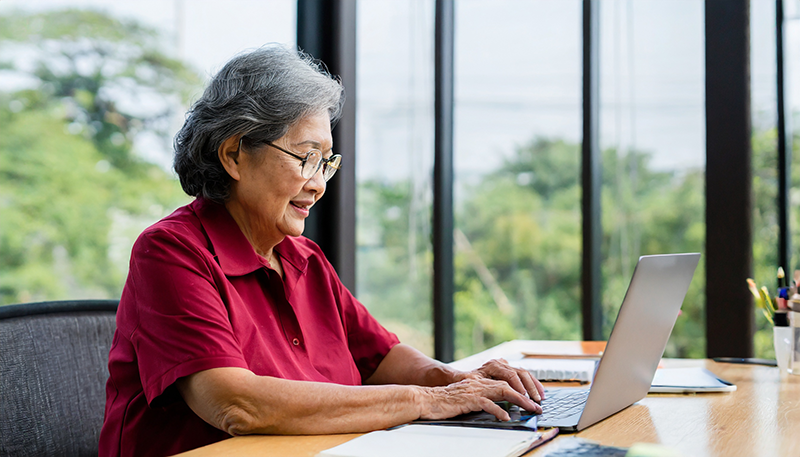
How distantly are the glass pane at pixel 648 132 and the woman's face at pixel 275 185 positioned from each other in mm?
1607

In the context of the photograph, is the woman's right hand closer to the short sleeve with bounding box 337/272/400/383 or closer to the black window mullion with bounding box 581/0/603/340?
the short sleeve with bounding box 337/272/400/383

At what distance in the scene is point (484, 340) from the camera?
2900mm

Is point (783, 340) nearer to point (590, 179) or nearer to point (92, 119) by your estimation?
point (590, 179)

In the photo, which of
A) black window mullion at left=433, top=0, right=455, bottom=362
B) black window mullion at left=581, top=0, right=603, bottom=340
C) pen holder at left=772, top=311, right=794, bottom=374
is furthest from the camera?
black window mullion at left=433, top=0, right=455, bottom=362

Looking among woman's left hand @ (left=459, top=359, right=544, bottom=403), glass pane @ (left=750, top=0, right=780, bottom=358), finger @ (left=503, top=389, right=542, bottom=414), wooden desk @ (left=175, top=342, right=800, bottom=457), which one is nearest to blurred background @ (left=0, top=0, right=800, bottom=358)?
glass pane @ (left=750, top=0, right=780, bottom=358)

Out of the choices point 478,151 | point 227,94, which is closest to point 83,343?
point 227,94

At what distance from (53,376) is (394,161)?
195cm

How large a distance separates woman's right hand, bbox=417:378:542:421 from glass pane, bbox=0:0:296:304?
2196 mm

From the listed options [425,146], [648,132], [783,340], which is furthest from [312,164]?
[648,132]

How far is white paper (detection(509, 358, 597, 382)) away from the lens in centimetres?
140

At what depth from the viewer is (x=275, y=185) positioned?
1.32 metres

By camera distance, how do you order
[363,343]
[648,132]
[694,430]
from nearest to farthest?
[694,430]
[363,343]
[648,132]

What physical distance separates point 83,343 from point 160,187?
2.16 metres

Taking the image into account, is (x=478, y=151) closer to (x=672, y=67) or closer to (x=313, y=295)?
(x=672, y=67)
